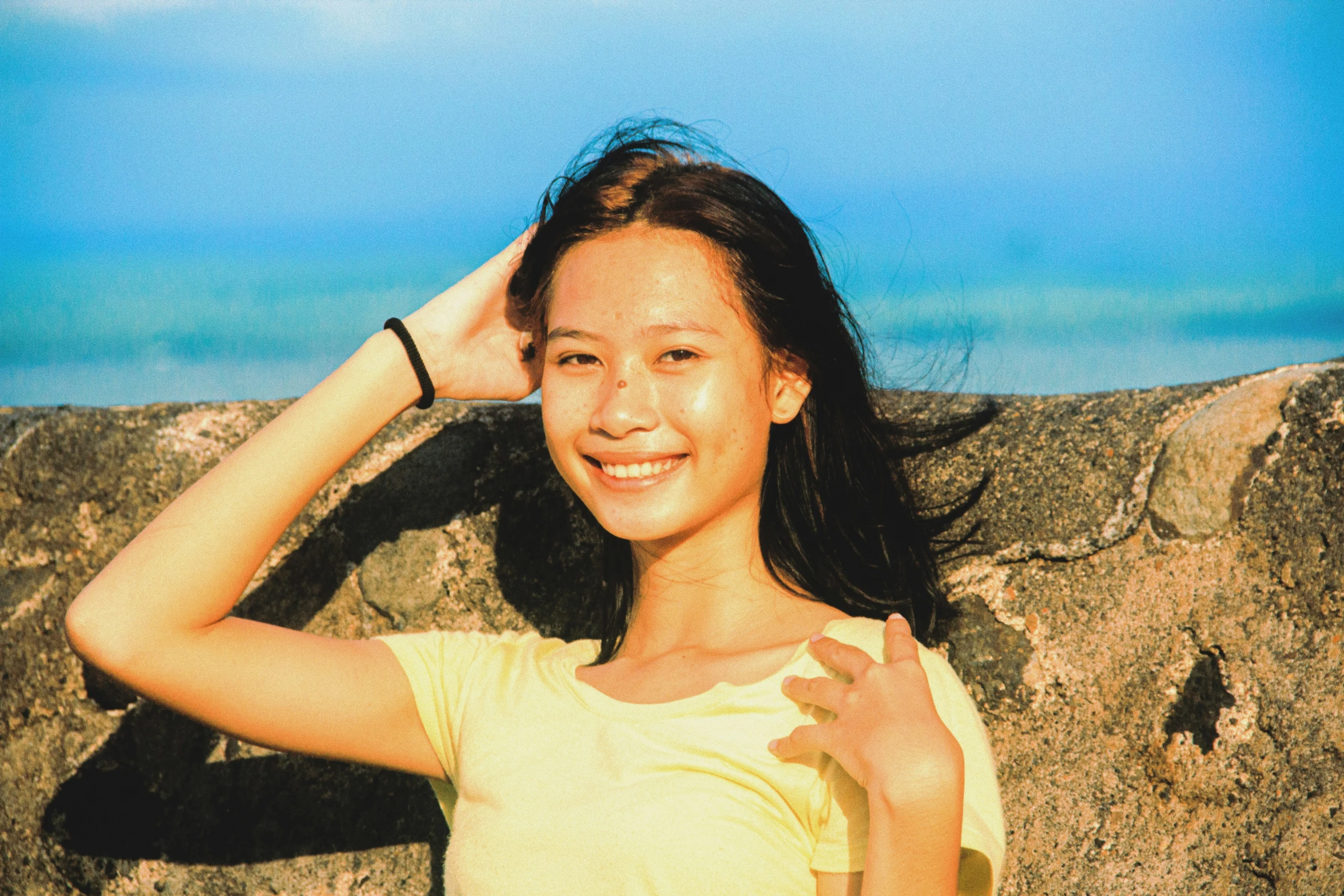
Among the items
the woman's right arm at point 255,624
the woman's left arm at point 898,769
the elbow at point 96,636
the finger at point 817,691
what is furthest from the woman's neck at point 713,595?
the elbow at point 96,636

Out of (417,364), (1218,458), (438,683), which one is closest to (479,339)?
(417,364)

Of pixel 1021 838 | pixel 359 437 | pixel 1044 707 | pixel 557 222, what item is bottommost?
pixel 1021 838

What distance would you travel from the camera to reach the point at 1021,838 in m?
1.90

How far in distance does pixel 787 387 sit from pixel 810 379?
56 millimetres

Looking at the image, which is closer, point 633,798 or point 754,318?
point 633,798

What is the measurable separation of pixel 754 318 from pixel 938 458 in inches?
19.5

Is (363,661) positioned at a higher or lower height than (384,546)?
lower

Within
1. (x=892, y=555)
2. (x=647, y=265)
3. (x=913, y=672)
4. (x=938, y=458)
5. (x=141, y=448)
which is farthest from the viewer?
(x=141, y=448)

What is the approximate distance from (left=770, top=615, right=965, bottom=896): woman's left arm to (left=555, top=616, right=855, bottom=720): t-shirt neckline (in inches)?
5.3

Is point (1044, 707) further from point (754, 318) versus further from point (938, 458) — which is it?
point (754, 318)

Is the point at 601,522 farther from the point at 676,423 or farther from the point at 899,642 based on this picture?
the point at 899,642

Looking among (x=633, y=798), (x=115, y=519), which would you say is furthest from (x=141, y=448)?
(x=633, y=798)

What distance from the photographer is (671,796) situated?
161 centimetres

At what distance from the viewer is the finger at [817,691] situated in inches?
61.6
